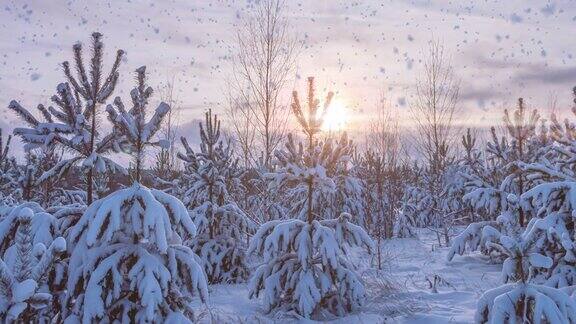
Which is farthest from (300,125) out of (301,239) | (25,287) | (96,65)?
(25,287)

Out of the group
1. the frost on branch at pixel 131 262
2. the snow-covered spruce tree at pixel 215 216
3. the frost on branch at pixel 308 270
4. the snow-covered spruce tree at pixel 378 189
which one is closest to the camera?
the frost on branch at pixel 131 262

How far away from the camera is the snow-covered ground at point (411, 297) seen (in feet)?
21.9

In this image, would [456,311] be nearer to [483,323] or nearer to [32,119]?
[483,323]

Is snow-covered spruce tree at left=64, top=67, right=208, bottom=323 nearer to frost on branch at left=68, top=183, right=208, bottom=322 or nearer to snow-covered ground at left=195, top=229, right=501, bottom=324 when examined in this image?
frost on branch at left=68, top=183, right=208, bottom=322

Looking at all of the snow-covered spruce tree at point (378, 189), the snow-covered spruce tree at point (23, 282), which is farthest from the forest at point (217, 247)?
the snow-covered spruce tree at point (378, 189)

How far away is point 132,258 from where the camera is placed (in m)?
4.78

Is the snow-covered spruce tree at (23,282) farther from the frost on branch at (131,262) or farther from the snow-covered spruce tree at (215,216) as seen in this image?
the snow-covered spruce tree at (215,216)

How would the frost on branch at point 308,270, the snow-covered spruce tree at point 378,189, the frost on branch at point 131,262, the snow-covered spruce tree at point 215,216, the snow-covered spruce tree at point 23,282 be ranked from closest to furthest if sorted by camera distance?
the snow-covered spruce tree at point 23,282 → the frost on branch at point 131,262 → the frost on branch at point 308,270 → the snow-covered spruce tree at point 215,216 → the snow-covered spruce tree at point 378,189

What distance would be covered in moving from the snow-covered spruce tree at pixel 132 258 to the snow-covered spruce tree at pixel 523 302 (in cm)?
263

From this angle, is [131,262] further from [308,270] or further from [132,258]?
[308,270]

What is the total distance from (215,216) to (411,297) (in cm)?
486

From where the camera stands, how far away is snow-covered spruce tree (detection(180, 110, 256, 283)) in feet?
34.8

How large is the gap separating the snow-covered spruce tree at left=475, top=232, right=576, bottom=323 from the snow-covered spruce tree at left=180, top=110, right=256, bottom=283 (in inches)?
264

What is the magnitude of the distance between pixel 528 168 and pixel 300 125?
335 centimetres
